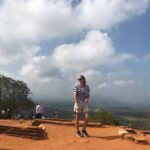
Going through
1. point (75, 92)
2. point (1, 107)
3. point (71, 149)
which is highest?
point (1, 107)

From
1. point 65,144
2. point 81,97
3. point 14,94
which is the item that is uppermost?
point 14,94

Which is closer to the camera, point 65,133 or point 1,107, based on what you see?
point 65,133

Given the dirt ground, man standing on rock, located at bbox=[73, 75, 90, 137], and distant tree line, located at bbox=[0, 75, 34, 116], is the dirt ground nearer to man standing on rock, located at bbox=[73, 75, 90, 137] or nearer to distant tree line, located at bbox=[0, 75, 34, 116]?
man standing on rock, located at bbox=[73, 75, 90, 137]

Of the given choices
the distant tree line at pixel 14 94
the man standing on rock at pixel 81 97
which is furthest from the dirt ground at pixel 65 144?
the distant tree line at pixel 14 94

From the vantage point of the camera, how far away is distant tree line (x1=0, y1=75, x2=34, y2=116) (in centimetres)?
5610

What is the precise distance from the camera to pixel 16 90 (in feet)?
189

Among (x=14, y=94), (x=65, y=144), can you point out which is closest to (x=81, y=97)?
(x=65, y=144)

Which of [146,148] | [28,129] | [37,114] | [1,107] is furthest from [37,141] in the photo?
[1,107]

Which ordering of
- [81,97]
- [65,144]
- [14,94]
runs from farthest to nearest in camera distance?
[14,94]
[81,97]
[65,144]

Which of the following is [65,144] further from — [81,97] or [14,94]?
[14,94]

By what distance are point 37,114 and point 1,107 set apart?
3004cm

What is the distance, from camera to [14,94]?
57312 mm

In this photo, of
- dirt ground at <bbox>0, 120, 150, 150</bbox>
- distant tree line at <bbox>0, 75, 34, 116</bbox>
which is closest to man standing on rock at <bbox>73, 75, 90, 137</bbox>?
dirt ground at <bbox>0, 120, 150, 150</bbox>

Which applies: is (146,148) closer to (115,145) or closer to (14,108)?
(115,145)
